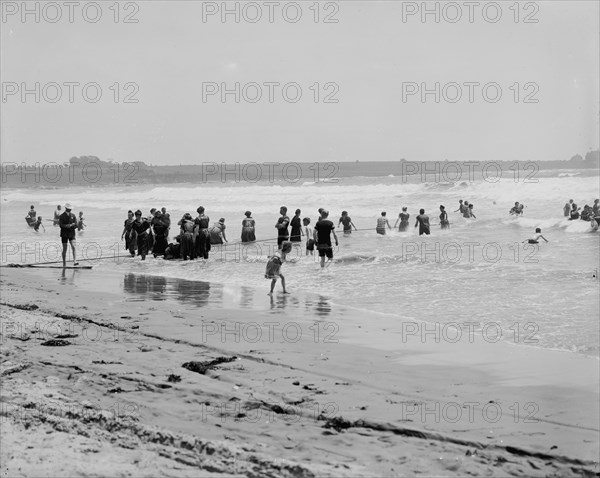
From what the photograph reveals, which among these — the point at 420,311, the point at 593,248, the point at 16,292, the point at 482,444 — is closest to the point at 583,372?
the point at 482,444

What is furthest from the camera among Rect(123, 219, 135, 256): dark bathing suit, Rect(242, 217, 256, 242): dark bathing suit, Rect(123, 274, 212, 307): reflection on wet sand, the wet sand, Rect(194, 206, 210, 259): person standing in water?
Rect(242, 217, 256, 242): dark bathing suit

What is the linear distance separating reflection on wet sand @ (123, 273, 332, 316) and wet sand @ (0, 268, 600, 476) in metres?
1.52

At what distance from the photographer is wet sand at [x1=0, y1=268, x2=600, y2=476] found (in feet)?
18.9

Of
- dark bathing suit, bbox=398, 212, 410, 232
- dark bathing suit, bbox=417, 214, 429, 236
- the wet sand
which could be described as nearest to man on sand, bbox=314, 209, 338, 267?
the wet sand

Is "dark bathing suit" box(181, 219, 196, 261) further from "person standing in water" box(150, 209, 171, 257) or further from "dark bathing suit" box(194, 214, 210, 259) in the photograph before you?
"person standing in water" box(150, 209, 171, 257)

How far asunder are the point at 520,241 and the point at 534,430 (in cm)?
2225

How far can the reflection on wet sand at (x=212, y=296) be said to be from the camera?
545 inches

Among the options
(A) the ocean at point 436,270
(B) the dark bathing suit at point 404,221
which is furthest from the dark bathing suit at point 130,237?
(B) the dark bathing suit at point 404,221

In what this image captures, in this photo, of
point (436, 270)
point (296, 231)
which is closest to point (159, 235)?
point (296, 231)

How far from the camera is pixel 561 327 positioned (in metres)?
11.6

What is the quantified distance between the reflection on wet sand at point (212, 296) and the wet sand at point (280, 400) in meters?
1.52

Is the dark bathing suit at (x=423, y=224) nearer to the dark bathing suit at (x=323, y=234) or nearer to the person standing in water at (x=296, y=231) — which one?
the person standing in water at (x=296, y=231)

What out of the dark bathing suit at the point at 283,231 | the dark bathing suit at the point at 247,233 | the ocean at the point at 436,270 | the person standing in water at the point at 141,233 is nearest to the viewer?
the ocean at the point at 436,270

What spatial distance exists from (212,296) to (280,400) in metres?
8.08
